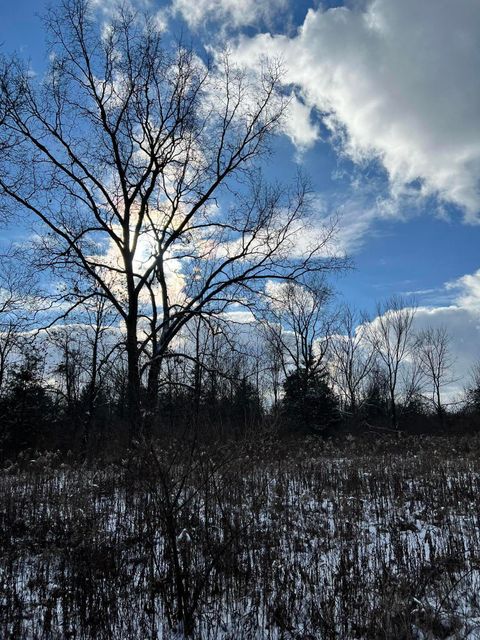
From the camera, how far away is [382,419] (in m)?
46.8

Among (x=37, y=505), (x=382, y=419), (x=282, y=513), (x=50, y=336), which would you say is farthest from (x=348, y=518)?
(x=382, y=419)

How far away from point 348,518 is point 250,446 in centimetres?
380

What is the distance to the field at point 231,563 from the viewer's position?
12.4ft

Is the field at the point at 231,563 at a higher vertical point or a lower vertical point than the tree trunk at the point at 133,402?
lower

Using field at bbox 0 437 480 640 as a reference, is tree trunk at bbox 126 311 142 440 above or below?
above

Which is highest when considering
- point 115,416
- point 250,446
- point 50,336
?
point 50,336

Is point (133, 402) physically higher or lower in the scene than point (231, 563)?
higher

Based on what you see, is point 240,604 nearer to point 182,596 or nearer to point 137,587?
point 182,596

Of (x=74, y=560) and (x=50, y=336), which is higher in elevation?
(x=50, y=336)

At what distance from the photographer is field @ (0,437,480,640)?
378 centimetres

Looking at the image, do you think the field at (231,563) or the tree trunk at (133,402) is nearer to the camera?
the field at (231,563)

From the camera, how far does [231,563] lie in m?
4.87

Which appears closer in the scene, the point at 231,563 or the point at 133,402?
the point at 133,402

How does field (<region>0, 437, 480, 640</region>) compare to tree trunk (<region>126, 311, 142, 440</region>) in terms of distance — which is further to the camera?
tree trunk (<region>126, 311, 142, 440</region>)
